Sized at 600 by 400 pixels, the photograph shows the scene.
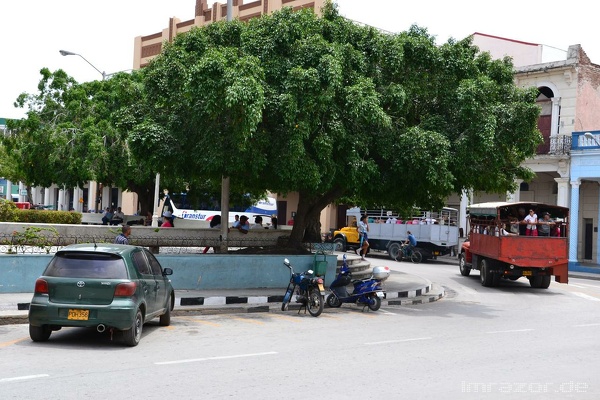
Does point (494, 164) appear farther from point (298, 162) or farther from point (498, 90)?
point (298, 162)

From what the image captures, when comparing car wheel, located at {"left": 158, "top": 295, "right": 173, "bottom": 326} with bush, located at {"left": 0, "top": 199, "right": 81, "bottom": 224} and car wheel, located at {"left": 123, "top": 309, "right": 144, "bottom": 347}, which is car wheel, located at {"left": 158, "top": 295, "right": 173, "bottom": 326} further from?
bush, located at {"left": 0, "top": 199, "right": 81, "bottom": 224}

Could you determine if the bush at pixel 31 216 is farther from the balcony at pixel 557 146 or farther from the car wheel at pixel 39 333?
the balcony at pixel 557 146

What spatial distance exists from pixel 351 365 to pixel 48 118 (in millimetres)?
33272

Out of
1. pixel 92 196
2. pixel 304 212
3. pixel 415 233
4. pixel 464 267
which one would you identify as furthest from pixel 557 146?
pixel 92 196

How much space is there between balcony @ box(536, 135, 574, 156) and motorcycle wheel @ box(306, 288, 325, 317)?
76.3ft

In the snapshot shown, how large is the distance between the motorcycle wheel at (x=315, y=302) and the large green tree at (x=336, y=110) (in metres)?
2.53

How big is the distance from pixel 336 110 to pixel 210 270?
195 inches

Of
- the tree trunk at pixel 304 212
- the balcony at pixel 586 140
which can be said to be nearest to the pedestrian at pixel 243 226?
the tree trunk at pixel 304 212

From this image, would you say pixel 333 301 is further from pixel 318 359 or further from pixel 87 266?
pixel 87 266

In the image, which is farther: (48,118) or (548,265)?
(48,118)

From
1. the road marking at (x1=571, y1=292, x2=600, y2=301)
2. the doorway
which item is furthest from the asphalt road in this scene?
the doorway

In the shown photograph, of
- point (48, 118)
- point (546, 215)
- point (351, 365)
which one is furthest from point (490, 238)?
point (48, 118)

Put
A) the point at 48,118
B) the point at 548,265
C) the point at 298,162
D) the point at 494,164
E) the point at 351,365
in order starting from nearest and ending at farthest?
the point at 351,365, the point at 298,162, the point at 494,164, the point at 548,265, the point at 48,118

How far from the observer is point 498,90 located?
17.7 metres
